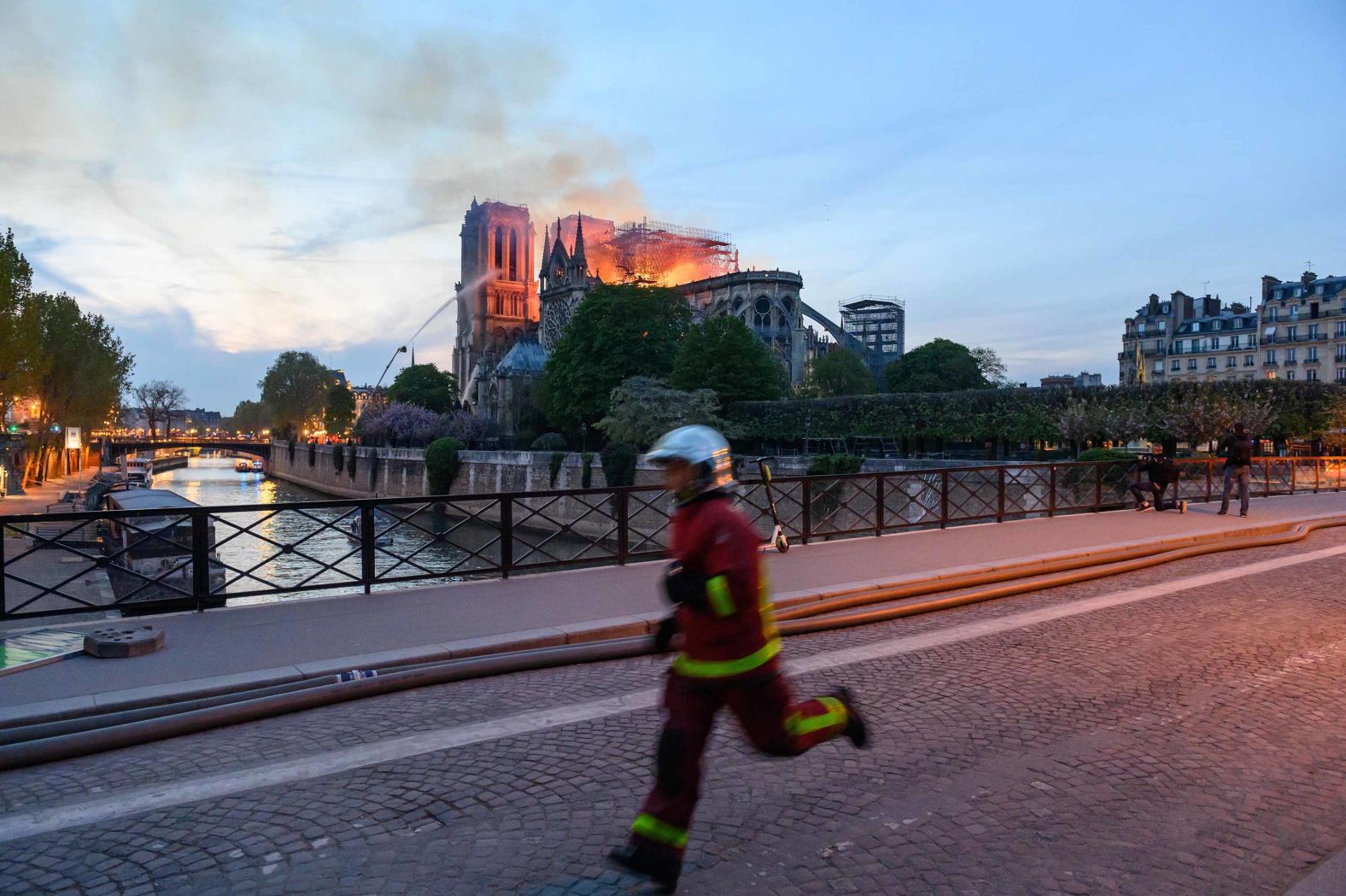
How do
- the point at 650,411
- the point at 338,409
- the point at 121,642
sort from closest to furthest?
the point at 121,642
the point at 650,411
the point at 338,409

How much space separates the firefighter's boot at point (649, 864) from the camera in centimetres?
335

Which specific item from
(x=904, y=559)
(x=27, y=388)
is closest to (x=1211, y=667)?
(x=904, y=559)

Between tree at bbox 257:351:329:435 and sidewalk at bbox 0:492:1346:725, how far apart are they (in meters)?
106

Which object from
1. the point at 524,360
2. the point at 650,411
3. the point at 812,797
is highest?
the point at 524,360

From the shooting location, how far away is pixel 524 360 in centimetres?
9444

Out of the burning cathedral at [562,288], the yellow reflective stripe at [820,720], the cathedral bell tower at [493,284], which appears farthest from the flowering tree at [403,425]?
the yellow reflective stripe at [820,720]

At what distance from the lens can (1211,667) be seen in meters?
6.97

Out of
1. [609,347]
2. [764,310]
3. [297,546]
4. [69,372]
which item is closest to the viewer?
[297,546]

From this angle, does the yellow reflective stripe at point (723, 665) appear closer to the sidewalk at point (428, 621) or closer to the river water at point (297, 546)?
the sidewalk at point (428, 621)

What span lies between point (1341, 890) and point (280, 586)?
894 centimetres

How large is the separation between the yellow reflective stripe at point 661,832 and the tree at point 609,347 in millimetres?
51999

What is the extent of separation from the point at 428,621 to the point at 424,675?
179 centimetres

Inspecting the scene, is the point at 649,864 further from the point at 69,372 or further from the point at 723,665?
the point at 69,372

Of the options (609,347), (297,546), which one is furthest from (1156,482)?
(609,347)
